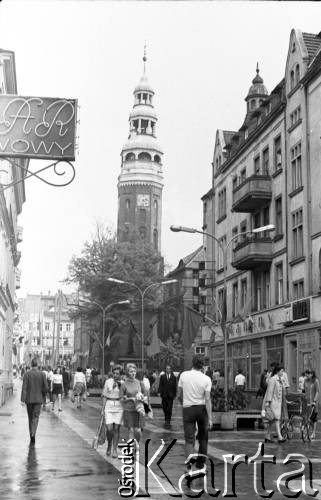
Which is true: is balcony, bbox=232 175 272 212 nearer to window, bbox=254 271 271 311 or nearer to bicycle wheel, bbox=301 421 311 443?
window, bbox=254 271 271 311

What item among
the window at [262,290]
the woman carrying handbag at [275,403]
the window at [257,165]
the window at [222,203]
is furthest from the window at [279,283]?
the woman carrying handbag at [275,403]

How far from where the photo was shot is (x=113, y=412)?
1505 centimetres

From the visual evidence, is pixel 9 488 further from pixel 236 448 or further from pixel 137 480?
pixel 236 448

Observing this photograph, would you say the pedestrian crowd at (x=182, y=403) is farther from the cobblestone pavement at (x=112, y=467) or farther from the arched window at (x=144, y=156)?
the arched window at (x=144, y=156)

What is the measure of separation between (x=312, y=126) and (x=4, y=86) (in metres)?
14.3

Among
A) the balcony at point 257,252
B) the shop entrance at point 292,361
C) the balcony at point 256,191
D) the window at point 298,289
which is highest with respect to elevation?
the balcony at point 256,191

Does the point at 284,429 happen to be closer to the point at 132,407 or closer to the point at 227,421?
the point at 227,421

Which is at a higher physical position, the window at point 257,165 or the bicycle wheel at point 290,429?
the window at point 257,165

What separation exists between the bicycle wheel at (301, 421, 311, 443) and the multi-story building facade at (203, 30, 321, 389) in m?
13.9

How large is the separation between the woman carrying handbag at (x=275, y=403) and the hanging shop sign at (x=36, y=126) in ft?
32.3

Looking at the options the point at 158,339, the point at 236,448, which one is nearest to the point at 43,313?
the point at 158,339

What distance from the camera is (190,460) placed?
1150 centimetres

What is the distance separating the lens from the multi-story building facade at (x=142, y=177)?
4803 inches

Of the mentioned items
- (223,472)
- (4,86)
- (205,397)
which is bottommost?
(223,472)
